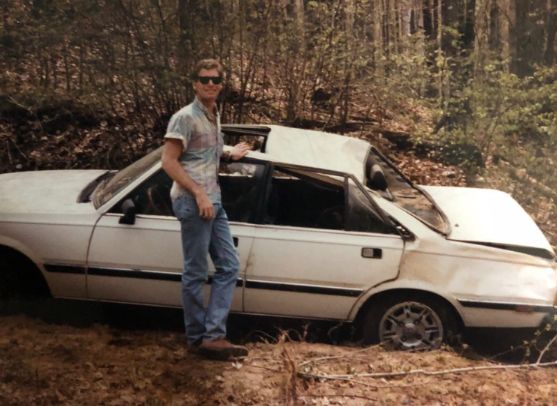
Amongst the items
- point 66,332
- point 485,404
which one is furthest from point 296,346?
point 66,332

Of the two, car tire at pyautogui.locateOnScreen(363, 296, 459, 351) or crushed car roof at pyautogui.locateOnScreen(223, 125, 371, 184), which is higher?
crushed car roof at pyautogui.locateOnScreen(223, 125, 371, 184)

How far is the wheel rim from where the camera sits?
185 inches

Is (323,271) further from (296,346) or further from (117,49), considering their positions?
(117,49)

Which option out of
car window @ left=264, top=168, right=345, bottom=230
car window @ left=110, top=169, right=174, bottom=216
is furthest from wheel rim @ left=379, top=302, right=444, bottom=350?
car window @ left=110, top=169, right=174, bottom=216

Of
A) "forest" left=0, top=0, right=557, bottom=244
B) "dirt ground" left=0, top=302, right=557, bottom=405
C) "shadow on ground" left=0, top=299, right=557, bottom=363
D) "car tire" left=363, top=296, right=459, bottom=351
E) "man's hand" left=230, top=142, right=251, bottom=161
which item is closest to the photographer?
"dirt ground" left=0, top=302, right=557, bottom=405

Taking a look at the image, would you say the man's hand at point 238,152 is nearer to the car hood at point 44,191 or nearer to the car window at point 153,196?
the car window at point 153,196

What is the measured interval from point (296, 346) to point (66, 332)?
168 cm

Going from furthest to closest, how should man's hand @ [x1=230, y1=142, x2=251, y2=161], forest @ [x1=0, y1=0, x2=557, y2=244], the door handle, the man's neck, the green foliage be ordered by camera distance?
the green foliage < forest @ [x1=0, y1=0, x2=557, y2=244] < the door handle < man's hand @ [x1=230, y1=142, x2=251, y2=161] < the man's neck

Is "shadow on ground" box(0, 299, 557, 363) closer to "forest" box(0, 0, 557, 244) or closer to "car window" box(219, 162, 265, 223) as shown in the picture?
"car window" box(219, 162, 265, 223)

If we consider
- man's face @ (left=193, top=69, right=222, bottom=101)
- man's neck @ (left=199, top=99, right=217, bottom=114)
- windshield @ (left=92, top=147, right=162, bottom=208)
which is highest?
man's face @ (left=193, top=69, right=222, bottom=101)

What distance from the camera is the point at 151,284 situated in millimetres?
4555

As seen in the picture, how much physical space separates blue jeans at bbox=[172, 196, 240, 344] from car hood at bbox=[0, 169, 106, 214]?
1.15 m

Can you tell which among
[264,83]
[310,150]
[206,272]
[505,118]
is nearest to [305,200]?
[310,150]

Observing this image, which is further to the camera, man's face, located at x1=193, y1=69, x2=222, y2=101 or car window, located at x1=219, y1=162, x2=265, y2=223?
car window, located at x1=219, y1=162, x2=265, y2=223
